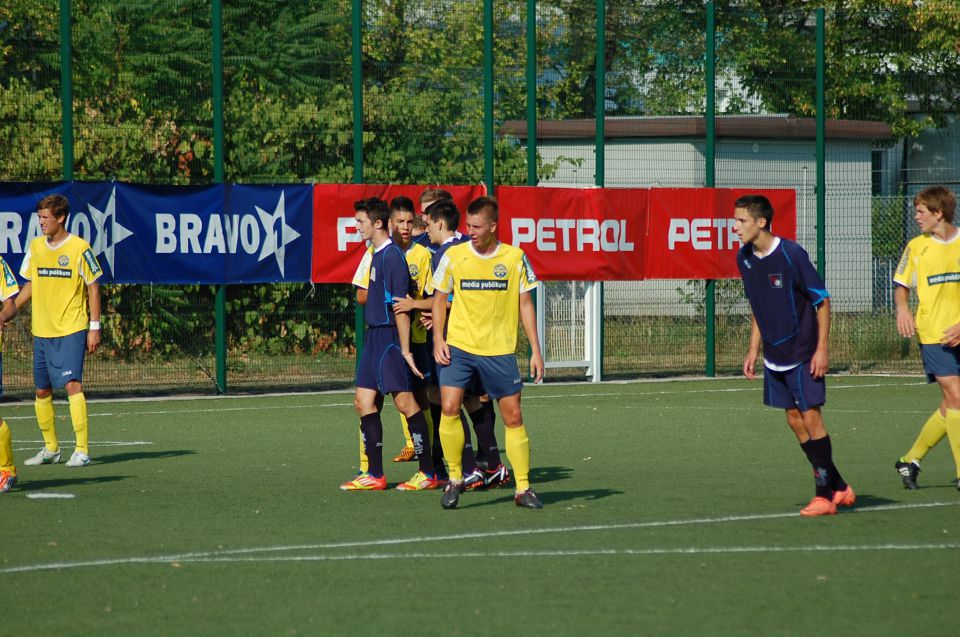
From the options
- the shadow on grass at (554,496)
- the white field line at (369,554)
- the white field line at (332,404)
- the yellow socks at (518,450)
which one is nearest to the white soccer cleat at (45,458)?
the white field line at (332,404)

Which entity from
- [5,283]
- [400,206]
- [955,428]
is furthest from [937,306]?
[5,283]

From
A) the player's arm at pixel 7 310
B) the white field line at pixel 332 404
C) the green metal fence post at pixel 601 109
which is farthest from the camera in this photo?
the green metal fence post at pixel 601 109

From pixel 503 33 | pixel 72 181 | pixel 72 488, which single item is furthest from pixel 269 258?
pixel 72 488

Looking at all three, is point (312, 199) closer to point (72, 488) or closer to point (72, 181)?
point (72, 181)

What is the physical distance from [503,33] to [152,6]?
470cm

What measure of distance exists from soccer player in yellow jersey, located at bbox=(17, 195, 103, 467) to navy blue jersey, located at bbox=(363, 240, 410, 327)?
8.68 feet

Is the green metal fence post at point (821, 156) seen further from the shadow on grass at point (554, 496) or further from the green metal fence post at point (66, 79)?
the shadow on grass at point (554, 496)

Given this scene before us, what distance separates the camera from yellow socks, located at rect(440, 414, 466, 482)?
8609mm

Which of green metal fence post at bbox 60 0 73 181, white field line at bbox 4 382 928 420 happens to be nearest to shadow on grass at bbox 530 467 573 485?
white field line at bbox 4 382 928 420

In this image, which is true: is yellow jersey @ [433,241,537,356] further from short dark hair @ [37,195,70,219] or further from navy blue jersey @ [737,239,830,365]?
short dark hair @ [37,195,70,219]

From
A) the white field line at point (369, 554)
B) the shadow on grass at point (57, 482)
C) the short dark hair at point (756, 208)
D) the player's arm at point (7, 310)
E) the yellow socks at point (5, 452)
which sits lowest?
the shadow on grass at point (57, 482)

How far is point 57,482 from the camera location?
32.3ft

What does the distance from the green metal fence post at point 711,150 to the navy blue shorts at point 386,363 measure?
10.4 metres

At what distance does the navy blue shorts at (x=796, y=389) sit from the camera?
26.6 ft
